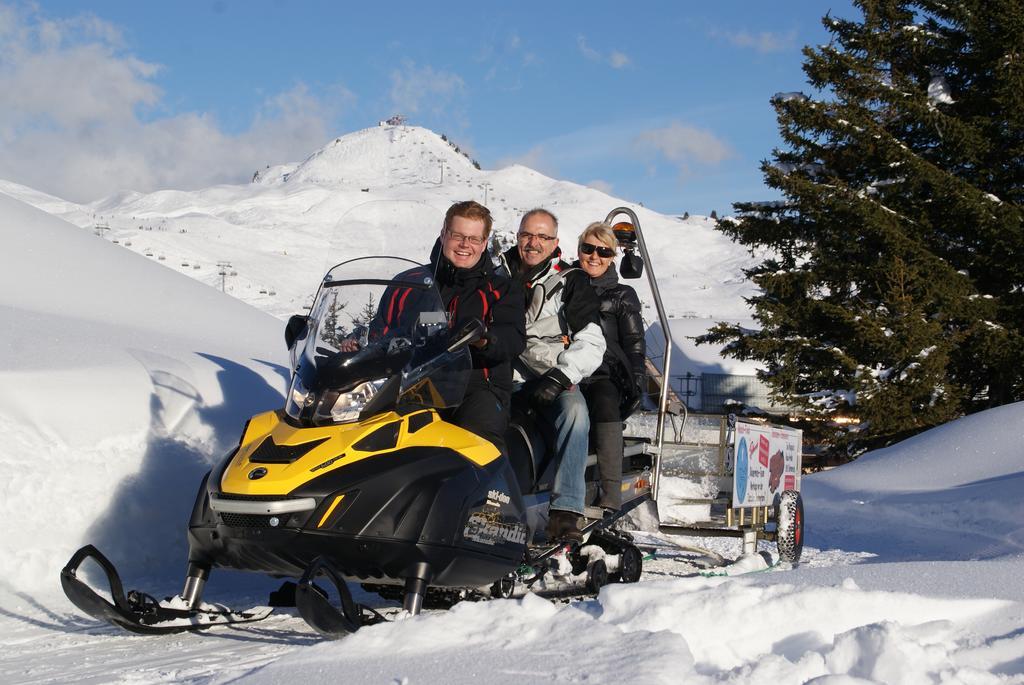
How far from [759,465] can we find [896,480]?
4.50 metres

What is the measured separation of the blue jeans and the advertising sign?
5.86 ft

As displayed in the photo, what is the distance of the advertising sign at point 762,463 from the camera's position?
696cm

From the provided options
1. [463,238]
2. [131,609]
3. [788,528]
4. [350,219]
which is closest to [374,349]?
[463,238]

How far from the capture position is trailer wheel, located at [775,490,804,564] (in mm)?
7273

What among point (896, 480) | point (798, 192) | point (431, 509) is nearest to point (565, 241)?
point (798, 192)

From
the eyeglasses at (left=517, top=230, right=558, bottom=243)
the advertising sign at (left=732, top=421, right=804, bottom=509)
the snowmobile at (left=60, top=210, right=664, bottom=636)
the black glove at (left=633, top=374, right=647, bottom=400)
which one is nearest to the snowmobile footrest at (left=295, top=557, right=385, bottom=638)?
the snowmobile at (left=60, top=210, right=664, bottom=636)

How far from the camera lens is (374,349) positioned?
4.45 m

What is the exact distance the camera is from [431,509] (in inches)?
165

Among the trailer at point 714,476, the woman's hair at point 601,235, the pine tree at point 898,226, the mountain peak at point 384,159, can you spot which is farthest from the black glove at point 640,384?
the mountain peak at point 384,159

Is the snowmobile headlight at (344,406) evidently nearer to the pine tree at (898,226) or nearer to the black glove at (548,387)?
the black glove at (548,387)

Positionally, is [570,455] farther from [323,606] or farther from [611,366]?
[323,606]

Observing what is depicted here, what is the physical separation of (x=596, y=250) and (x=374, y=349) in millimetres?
Answer: 2469

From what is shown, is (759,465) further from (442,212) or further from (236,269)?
(236,269)

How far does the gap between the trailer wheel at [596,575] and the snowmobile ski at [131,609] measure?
1828 mm
